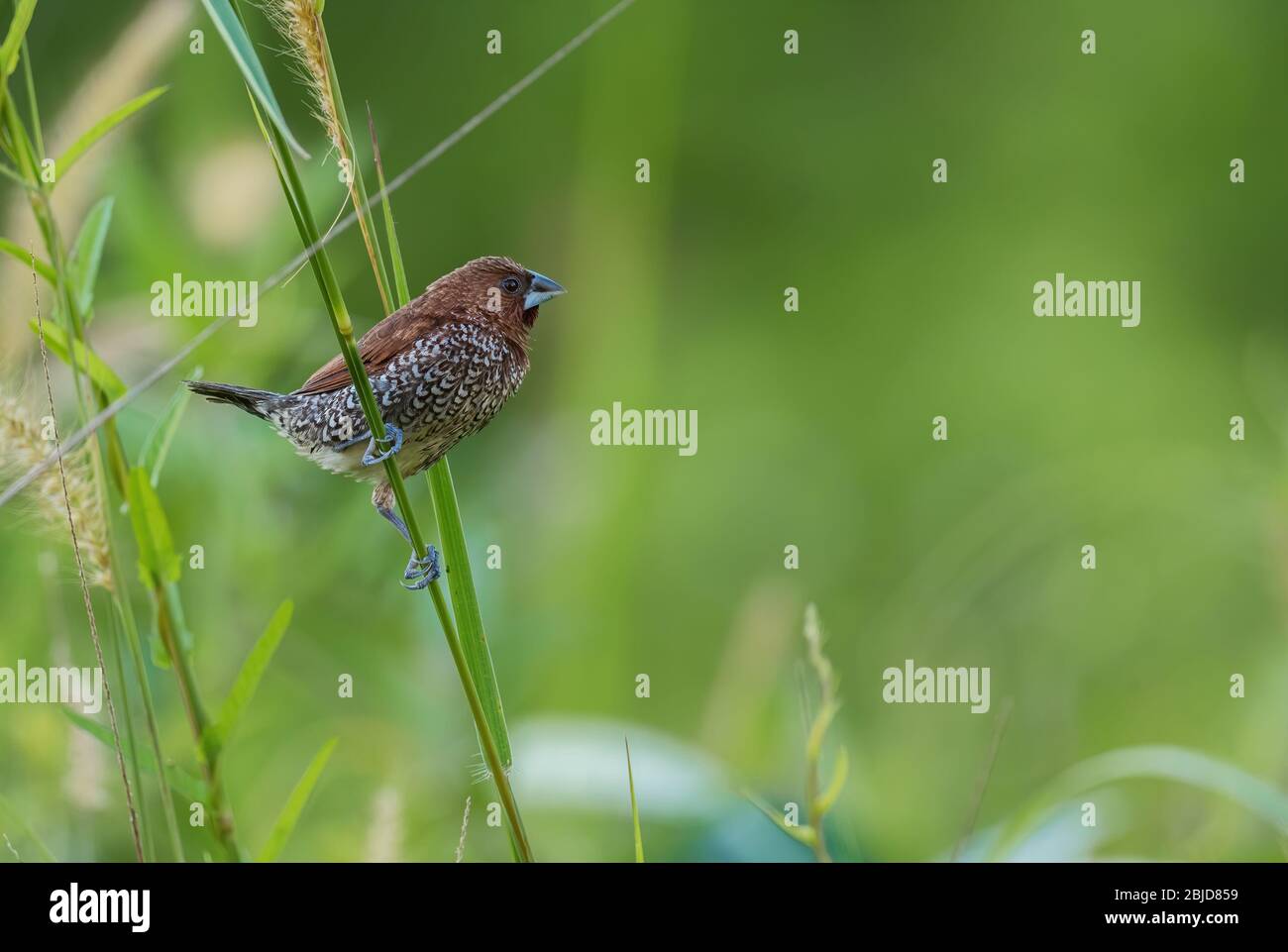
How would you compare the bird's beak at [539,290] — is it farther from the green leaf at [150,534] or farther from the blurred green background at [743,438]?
the green leaf at [150,534]

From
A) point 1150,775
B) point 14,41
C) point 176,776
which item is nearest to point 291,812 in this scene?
point 176,776

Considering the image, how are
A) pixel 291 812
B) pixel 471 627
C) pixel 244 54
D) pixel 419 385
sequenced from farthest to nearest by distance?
pixel 419 385, pixel 471 627, pixel 291 812, pixel 244 54

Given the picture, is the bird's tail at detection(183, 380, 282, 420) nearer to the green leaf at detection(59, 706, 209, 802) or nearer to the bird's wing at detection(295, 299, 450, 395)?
the bird's wing at detection(295, 299, 450, 395)

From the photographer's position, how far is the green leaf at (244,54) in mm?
1351

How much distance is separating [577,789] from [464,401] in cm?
92

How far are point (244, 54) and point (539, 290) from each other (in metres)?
1.11

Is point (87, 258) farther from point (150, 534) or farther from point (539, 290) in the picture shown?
point (539, 290)

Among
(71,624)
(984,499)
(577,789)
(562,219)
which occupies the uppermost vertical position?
(562,219)

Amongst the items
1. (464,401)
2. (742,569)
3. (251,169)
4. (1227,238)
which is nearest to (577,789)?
(742,569)

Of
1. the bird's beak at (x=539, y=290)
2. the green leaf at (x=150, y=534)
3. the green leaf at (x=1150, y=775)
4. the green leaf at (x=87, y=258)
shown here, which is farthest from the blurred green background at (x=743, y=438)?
the green leaf at (x=150, y=534)

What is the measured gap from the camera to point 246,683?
1.51 meters

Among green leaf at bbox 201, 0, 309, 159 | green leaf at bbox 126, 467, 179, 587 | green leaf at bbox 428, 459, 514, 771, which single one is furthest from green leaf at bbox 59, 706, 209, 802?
green leaf at bbox 201, 0, 309, 159

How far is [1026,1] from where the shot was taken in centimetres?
283

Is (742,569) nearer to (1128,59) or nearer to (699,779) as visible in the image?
(699,779)
